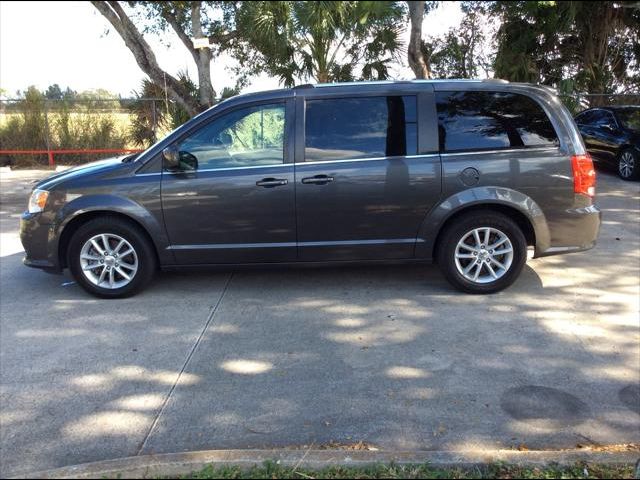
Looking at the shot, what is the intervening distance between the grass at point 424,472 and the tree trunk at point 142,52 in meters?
12.4

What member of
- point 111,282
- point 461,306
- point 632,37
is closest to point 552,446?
point 461,306

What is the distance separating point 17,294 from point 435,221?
417 cm

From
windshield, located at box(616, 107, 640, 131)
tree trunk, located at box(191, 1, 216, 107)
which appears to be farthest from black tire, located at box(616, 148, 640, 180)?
tree trunk, located at box(191, 1, 216, 107)

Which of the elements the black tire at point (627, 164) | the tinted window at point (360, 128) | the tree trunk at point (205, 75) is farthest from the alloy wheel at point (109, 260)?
the black tire at point (627, 164)

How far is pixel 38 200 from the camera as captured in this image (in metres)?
5.39

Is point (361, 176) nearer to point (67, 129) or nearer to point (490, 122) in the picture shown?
point (490, 122)

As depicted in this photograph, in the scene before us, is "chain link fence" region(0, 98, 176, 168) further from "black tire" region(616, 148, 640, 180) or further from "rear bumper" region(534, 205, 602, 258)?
"rear bumper" region(534, 205, 602, 258)

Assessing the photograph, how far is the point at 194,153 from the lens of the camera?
17.4ft

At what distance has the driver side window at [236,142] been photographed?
5.29 meters

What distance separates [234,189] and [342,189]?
990mm

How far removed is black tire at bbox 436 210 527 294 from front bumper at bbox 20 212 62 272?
3644 millimetres

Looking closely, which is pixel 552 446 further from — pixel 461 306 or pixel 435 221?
pixel 435 221

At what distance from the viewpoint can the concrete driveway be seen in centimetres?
330

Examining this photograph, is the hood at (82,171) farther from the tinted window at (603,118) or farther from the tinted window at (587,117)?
the tinted window at (587,117)
